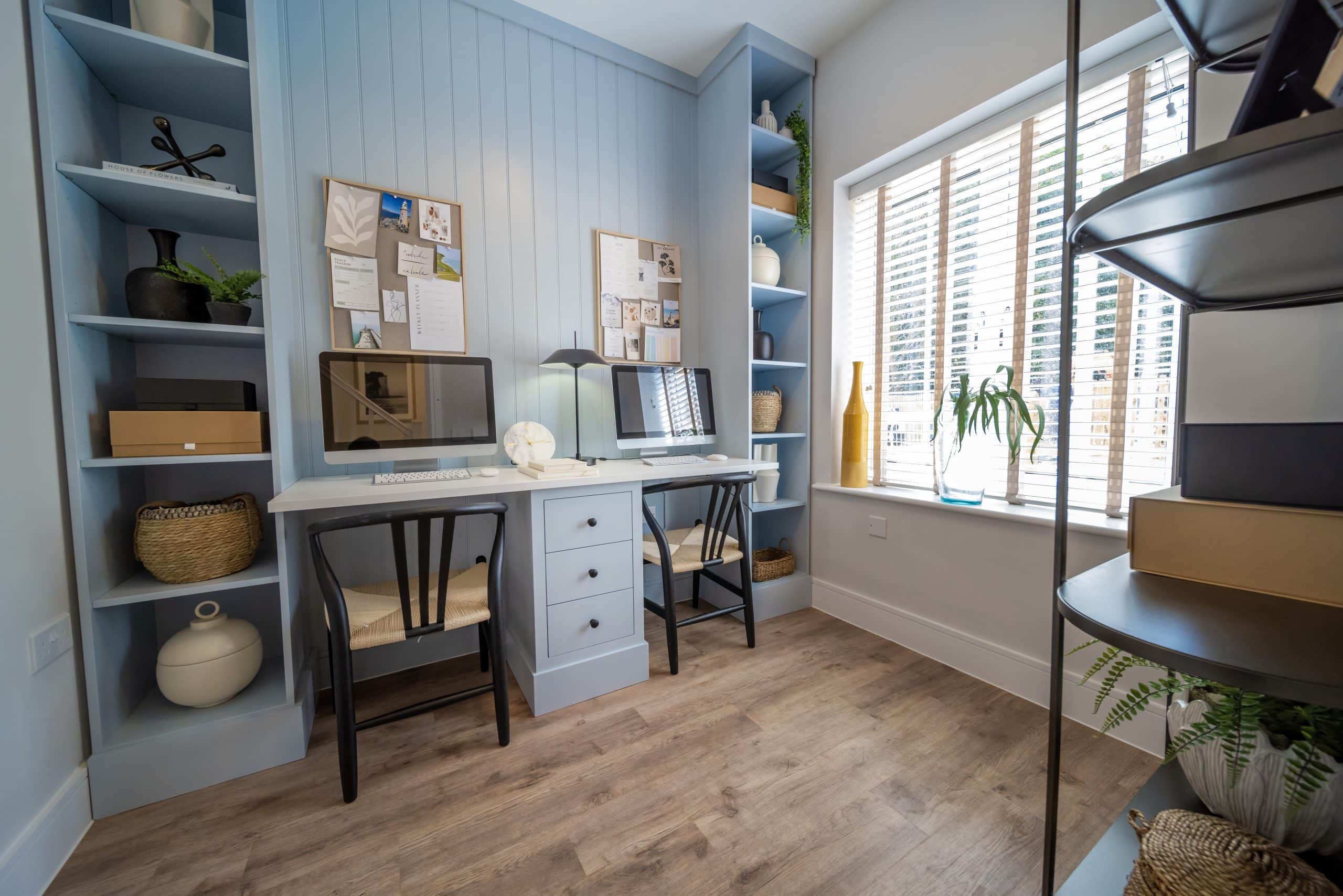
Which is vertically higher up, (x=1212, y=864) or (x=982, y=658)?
(x=1212, y=864)

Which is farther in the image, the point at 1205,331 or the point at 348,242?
the point at 348,242

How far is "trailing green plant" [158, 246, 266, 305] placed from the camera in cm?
143

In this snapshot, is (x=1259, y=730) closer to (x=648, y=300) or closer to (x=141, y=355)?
(x=648, y=300)

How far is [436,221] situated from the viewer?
2084 millimetres

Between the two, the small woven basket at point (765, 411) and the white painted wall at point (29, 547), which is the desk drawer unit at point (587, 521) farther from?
the white painted wall at point (29, 547)

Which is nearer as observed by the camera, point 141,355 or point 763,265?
point 141,355

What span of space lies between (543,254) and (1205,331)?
2316 mm

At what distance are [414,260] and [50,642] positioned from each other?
1.57 m

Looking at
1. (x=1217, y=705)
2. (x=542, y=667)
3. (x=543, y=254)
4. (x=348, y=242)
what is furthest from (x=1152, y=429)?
(x=348, y=242)

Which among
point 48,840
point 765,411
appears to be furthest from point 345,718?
point 765,411

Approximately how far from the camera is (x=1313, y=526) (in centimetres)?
61

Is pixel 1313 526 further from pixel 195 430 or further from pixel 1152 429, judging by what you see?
pixel 195 430

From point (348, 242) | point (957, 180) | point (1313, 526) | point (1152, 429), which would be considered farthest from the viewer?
point (957, 180)

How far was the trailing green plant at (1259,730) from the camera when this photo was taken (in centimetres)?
63
